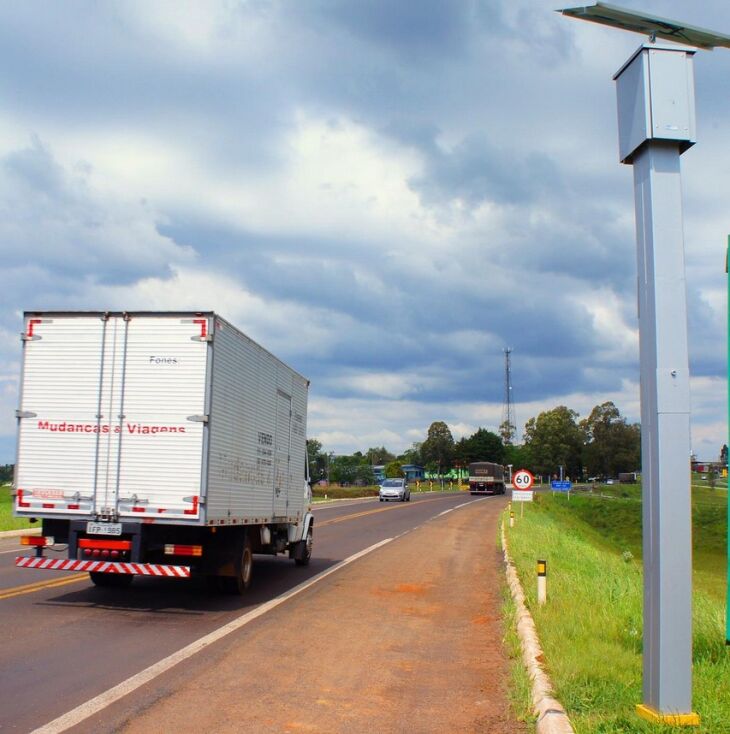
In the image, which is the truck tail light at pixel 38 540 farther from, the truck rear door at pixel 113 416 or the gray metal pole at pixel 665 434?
the gray metal pole at pixel 665 434

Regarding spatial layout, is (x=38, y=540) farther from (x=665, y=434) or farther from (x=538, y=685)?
(x=665, y=434)

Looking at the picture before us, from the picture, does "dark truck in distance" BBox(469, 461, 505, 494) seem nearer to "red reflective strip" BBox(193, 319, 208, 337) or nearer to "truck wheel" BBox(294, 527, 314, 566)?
"truck wheel" BBox(294, 527, 314, 566)

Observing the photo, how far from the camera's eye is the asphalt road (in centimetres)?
666

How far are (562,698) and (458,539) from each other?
18.8 m

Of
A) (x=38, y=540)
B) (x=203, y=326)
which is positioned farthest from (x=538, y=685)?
(x=38, y=540)

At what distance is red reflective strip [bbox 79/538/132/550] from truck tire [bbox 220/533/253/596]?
1816mm

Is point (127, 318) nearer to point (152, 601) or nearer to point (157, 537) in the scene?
point (157, 537)

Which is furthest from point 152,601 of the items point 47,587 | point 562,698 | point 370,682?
point 562,698

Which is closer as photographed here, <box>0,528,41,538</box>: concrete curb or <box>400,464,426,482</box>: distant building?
<box>0,528,41,538</box>: concrete curb

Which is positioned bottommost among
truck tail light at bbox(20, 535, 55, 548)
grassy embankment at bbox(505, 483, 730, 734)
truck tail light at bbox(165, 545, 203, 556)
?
grassy embankment at bbox(505, 483, 730, 734)

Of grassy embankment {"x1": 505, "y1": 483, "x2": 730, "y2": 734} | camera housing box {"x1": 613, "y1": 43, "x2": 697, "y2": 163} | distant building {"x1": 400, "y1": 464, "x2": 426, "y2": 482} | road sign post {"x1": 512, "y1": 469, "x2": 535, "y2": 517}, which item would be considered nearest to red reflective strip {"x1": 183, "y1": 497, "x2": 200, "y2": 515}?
grassy embankment {"x1": 505, "y1": 483, "x2": 730, "y2": 734}

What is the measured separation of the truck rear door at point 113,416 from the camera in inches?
412

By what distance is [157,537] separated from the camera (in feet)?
36.1

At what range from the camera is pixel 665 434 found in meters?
5.68
